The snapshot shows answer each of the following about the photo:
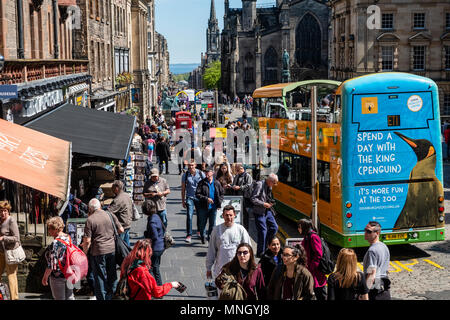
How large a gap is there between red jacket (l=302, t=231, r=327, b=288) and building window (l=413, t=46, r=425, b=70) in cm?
4828

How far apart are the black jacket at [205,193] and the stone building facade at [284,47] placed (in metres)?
92.4

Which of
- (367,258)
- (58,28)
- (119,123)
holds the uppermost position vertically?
(58,28)

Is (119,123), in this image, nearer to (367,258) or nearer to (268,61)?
(367,258)

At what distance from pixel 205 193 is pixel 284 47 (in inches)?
3763

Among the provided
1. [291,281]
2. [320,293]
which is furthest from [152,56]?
[291,281]

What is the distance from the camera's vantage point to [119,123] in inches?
848

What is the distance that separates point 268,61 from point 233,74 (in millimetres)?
8709

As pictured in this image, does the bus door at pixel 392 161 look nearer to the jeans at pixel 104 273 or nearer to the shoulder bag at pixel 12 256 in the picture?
the jeans at pixel 104 273

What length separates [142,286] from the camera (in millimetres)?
7836

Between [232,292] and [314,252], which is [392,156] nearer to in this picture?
[314,252]

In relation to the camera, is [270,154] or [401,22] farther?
[401,22]

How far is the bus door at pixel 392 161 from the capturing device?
14.1 meters

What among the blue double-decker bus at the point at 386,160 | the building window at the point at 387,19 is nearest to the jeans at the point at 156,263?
the blue double-decker bus at the point at 386,160
